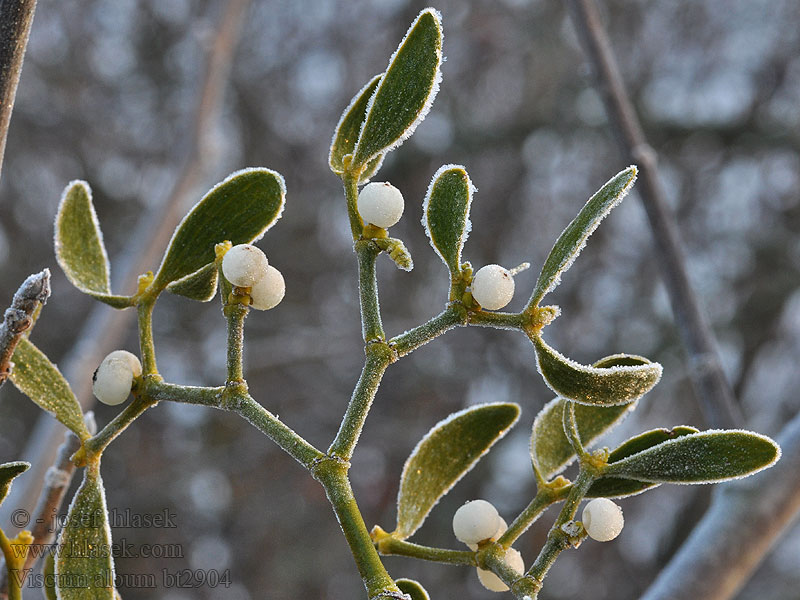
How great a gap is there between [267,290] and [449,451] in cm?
14

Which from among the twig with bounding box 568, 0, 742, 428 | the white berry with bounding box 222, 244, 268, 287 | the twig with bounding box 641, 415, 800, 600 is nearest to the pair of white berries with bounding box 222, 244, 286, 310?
the white berry with bounding box 222, 244, 268, 287

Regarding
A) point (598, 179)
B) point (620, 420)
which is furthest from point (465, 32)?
point (620, 420)

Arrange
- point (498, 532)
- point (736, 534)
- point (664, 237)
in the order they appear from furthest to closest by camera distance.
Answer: point (664, 237), point (736, 534), point (498, 532)

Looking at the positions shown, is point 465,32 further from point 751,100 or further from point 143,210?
point 143,210

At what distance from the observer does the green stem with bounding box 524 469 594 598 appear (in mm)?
366

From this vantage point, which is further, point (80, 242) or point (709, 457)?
point (80, 242)

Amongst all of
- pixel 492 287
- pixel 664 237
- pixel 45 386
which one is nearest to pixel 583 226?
pixel 492 287

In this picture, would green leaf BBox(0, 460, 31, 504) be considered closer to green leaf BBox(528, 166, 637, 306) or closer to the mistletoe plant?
the mistletoe plant

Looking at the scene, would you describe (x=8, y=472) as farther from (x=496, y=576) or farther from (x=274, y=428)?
(x=496, y=576)

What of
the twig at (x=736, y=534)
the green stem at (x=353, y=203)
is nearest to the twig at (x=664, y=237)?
the twig at (x=736, y=534)

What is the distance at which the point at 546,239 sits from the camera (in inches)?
126

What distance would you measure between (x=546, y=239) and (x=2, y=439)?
7.06 ft

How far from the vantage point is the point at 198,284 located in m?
0.45

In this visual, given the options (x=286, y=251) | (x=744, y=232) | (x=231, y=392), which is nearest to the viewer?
(x=231, y=392)
